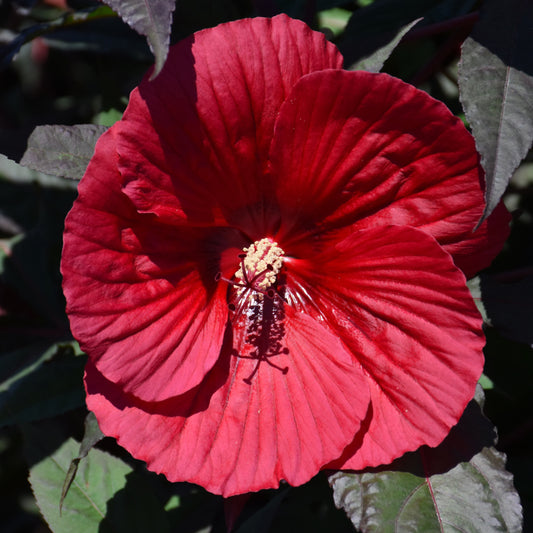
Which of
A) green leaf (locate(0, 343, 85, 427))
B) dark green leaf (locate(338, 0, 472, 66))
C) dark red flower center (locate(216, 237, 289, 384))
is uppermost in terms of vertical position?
dark green leaf (locate(338, 0, 472, 66))

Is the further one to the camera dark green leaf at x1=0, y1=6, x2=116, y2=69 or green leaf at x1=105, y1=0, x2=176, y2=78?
dark green leaf at x1=0, y1=6, x2=116, y2=69

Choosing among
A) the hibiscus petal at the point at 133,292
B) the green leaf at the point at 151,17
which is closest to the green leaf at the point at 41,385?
the hibiscus petal at the point at 133,292

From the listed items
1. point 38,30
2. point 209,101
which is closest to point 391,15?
point 209,101

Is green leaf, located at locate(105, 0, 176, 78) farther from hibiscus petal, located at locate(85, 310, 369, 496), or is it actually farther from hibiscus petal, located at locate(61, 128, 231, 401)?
hibiscus petal, located at locate(85, 310, 369, 496)

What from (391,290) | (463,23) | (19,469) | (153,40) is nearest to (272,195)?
(391,290)

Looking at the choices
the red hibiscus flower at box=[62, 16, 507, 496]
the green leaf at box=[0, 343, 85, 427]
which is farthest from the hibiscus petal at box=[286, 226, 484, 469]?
the green leaf at box=[0, 343, 85, 427]

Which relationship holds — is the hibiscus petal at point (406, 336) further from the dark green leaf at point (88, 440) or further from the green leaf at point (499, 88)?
the dark green leaf at point (88, 440)

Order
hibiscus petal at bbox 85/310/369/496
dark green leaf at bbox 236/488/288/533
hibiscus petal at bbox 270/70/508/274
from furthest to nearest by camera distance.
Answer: dark green leaf at bbox 236/488/288/533 → hibiscus petal at bbox 85/310/369/496 → hibiscus petal at bbox 270/70/508/274

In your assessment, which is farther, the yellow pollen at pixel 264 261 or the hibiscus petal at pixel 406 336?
the yellow pollen at pixel 264 261

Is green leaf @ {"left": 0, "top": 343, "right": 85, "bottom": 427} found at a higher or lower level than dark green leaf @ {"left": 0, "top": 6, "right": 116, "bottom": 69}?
lower
